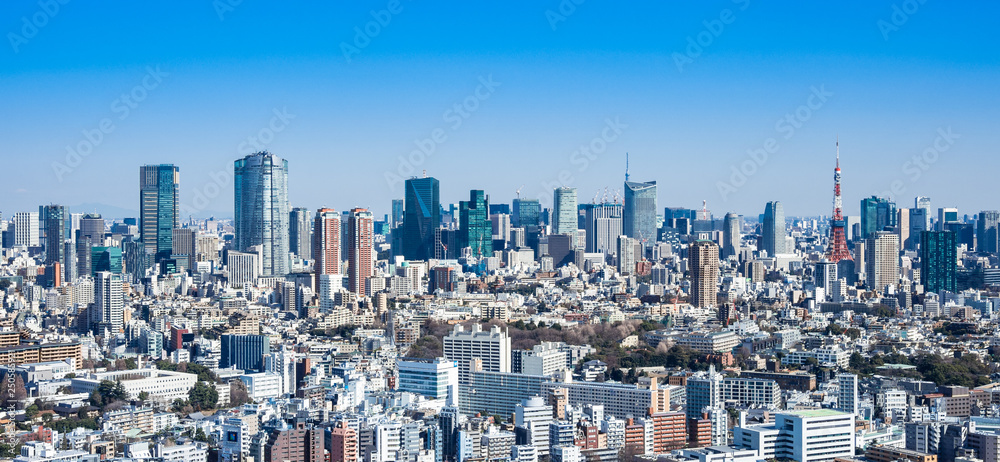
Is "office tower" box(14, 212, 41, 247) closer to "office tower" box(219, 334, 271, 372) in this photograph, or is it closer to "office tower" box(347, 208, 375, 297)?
"office tower" box(347, 208, 375, 297)

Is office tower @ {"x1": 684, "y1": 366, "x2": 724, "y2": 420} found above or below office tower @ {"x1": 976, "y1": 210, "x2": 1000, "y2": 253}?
below

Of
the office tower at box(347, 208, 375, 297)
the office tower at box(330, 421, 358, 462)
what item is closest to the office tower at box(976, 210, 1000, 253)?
the office tower at box(347, 208, 375, 297)

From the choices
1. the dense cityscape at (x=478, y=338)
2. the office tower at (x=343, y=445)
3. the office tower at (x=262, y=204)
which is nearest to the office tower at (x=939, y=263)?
the dense cityscape at (x=478, y=338)

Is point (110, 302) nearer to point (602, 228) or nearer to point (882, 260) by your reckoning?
point (882, 260)

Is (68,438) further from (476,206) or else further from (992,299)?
(476,206)

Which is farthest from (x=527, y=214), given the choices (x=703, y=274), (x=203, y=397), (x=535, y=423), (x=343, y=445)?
(x=343, y=445)
